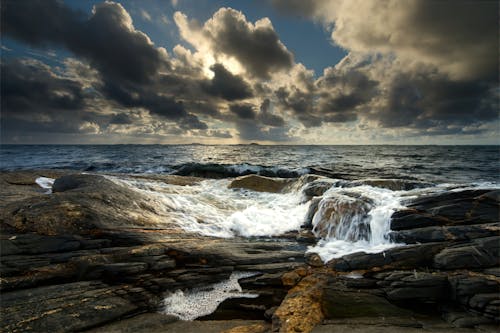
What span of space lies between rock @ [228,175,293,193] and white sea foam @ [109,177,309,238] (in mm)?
2283

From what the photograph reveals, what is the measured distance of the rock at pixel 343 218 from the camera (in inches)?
365

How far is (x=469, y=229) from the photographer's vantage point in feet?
24.0

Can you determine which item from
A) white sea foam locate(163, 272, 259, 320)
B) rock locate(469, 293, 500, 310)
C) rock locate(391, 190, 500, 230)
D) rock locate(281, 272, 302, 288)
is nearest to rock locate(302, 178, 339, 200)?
rock locate(391, 190, 500, 230)

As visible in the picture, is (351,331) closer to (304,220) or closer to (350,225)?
(350,225)

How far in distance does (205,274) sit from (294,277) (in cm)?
226

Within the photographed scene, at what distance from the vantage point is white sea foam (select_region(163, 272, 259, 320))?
5.32m

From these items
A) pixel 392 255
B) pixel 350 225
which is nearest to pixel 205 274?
pixel 392 255

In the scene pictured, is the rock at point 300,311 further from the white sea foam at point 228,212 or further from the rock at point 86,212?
the rock at point 86,212

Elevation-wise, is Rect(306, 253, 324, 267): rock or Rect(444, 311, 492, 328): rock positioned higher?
Rect(444, 311, 492, 328): rock

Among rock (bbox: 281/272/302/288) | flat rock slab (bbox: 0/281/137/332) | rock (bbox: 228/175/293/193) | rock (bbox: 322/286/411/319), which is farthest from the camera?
rock (bbox: 228/175/293/193)

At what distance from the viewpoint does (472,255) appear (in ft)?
20.3

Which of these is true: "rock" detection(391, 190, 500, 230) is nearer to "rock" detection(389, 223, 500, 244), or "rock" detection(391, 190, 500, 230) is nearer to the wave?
"rock" detection(389, 223, 500, 244)

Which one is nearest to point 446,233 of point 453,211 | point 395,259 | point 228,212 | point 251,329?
point 453,211

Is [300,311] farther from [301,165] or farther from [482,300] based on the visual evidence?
[301,165]
